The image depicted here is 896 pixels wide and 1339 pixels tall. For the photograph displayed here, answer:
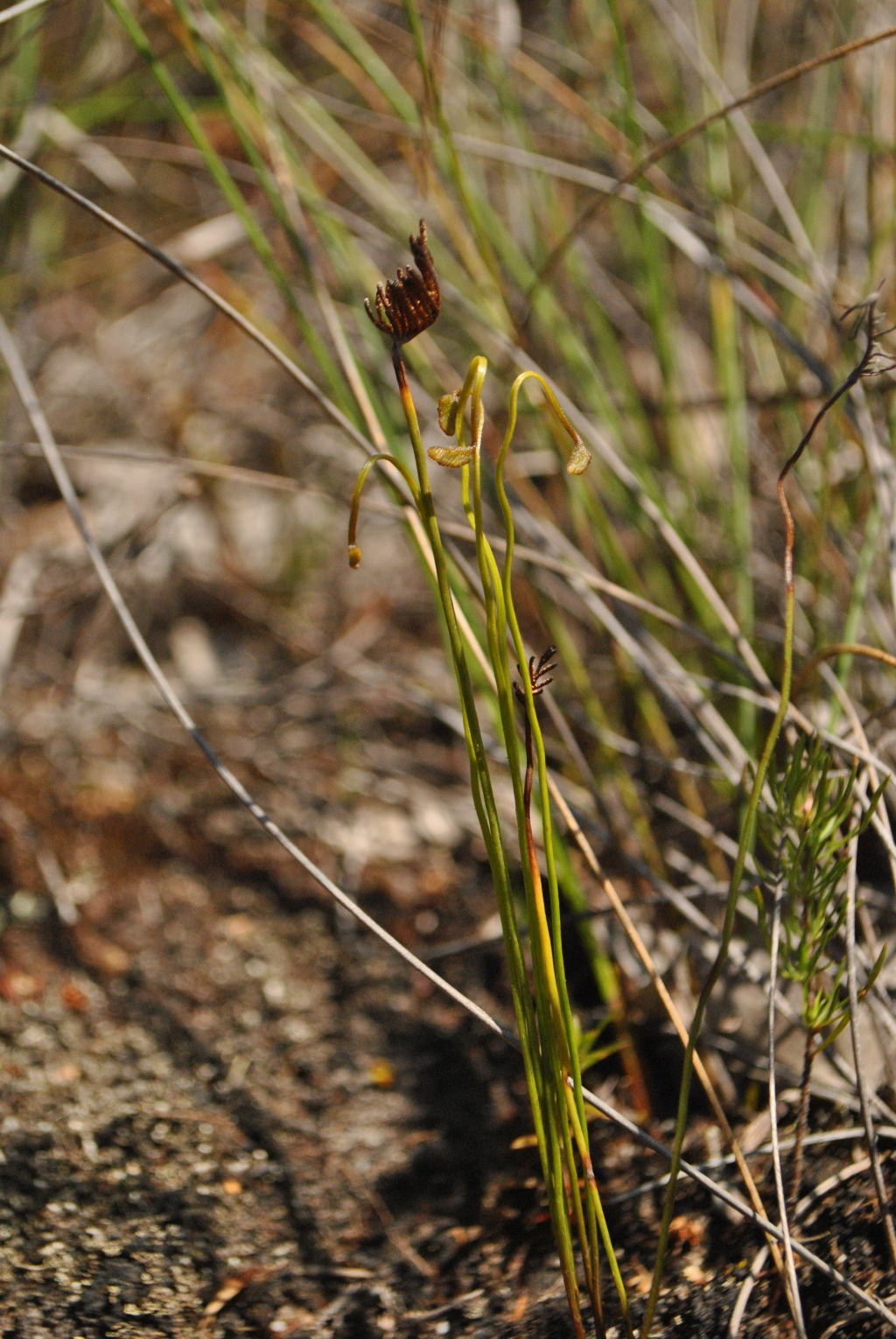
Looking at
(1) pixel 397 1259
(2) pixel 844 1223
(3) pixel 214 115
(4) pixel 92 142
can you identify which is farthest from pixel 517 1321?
(3) pixel 214 115

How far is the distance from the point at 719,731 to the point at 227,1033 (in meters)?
0.50

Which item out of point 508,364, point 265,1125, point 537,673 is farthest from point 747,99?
point 265,1125

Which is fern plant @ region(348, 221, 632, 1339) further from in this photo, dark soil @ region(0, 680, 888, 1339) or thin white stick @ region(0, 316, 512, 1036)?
dark soil @ region(0, 680, 888, 1339)

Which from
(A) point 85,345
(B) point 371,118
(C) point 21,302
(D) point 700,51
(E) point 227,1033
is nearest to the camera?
(E) point 227,1033

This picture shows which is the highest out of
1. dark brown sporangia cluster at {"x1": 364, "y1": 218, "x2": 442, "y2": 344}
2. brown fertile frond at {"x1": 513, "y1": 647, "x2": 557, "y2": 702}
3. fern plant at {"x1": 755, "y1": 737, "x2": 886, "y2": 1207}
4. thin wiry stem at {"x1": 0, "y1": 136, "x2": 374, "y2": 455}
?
thin wiry stem at {"x1": 0, "y1": 136, "x2": 374, "y2": 455}

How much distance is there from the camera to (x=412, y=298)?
0.40 m

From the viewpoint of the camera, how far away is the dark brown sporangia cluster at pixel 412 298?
0.39m

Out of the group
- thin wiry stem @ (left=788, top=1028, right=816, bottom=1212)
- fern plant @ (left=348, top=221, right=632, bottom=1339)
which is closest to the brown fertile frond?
fern plant @ (left=348, top=221, right=632, bottom=1339)

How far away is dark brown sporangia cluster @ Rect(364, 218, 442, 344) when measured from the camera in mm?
392

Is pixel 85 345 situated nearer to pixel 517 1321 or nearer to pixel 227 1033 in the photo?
pixel 227 1033

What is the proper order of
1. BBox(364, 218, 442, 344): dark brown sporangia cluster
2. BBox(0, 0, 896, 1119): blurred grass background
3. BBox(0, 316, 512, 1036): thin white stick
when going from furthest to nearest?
BBox(0, 0, 896, 1119): blurred grass background
BBox(0, 316, 512, 1036): thin white stick
BBox(364, 218, 442, 344): dark brown sporangia cluster

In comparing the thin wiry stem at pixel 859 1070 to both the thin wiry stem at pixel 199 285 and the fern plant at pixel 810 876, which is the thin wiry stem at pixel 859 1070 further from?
the thin wiry stem at pixel 199 285

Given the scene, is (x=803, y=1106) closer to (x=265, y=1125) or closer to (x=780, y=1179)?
(x=780, y=1179)

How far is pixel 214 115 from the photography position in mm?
1533
